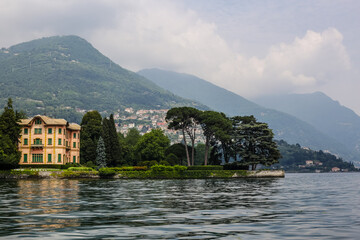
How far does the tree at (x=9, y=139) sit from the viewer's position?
75.6 m

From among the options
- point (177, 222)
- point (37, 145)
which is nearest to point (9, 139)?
point (37, 145)

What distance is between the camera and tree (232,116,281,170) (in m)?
91.4

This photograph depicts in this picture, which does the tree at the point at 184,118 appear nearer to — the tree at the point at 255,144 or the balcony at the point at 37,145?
the tree at the point at 255,144

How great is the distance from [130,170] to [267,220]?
64157 mm

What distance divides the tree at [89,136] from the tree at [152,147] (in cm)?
1080

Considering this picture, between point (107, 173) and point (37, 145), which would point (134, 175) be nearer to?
point (107, 173)

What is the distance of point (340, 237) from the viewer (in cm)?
1298

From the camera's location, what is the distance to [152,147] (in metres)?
101

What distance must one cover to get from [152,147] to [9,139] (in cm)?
3389

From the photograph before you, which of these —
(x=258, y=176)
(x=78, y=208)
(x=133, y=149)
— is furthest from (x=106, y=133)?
(x=78, y=208)

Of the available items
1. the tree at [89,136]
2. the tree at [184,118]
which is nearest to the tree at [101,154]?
the tree at [89,136]

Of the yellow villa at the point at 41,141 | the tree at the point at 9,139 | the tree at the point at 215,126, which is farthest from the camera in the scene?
the tree at the point at 215,126

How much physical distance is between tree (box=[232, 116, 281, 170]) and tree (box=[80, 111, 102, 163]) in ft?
105

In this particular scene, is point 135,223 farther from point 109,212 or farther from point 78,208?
point 78,208
